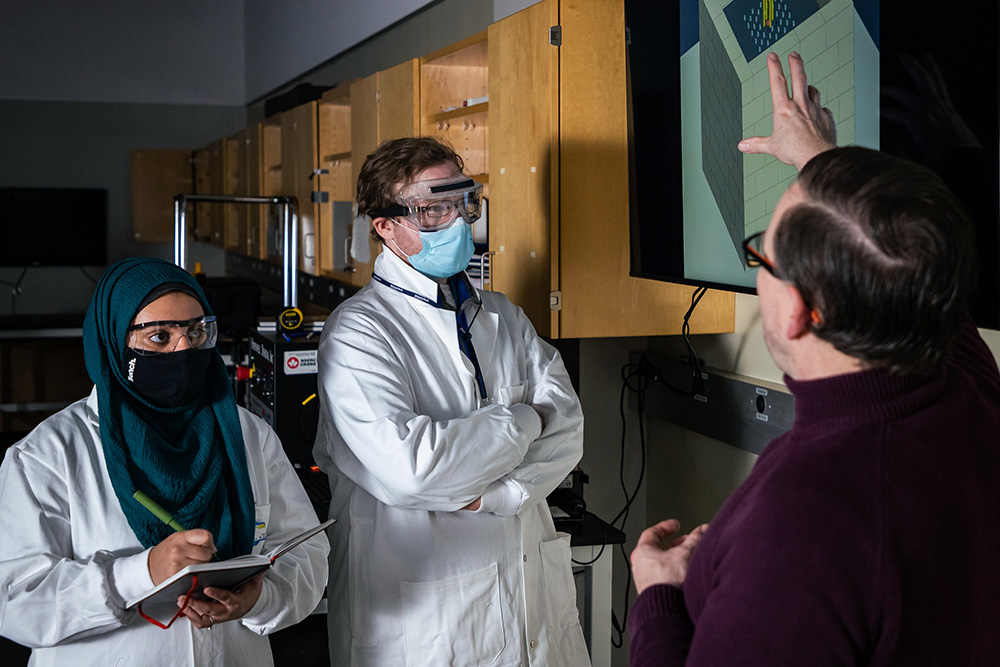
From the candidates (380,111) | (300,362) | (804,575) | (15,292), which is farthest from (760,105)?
(15,292)

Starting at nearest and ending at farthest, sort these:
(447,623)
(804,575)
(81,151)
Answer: (804,575) → (447,623) → (81,151)

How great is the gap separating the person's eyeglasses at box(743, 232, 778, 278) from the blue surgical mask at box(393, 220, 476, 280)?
40.6 inches

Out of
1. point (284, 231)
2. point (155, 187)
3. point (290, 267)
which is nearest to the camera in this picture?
point (290, 267)

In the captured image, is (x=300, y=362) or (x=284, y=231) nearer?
(x=300, y=362)

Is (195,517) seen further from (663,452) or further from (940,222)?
(663,452)

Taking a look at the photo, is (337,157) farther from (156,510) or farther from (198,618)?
(198,618)

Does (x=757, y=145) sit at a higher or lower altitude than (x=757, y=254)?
higher

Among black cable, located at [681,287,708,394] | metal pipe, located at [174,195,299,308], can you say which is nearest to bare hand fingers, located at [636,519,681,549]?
black cable, located at [681,287,708,394]

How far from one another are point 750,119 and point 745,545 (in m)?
1.08

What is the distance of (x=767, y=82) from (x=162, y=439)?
4.03 ft

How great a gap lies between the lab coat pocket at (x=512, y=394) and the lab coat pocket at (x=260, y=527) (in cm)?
53

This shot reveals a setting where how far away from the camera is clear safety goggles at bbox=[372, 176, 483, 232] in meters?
1.86

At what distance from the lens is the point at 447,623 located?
176 cm

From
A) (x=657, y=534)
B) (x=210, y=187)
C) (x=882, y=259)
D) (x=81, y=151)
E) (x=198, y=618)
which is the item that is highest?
(x=81, y=151)
